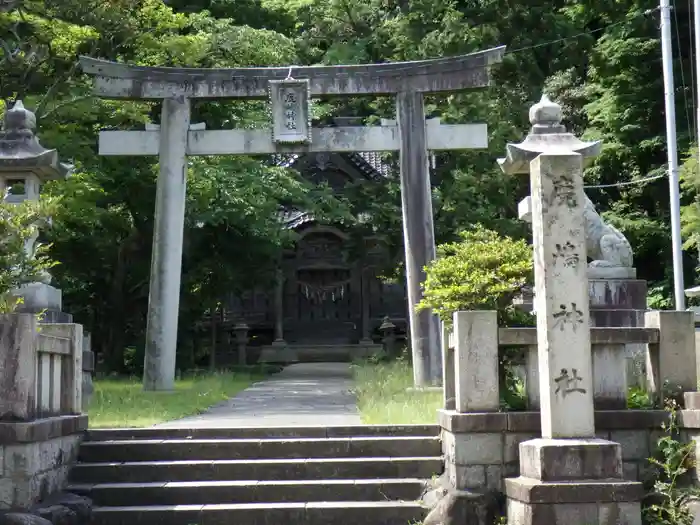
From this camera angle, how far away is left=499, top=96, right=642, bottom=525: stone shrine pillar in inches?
297

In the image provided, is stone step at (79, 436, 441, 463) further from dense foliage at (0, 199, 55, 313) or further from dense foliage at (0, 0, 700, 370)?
dense foliage at (0, 0, 700, 370)

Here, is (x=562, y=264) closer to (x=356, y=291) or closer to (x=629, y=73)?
(x=629, y=73)

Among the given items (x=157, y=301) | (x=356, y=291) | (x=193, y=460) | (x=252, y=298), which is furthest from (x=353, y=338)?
(x=193, y=460)

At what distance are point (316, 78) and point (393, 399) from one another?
20.7ft

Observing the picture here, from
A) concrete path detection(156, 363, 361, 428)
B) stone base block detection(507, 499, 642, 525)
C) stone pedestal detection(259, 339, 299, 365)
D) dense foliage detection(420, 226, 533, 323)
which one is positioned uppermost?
dense foliage detection(420, 226, 533, 323)

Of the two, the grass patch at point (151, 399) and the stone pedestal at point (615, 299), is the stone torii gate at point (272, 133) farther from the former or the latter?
the stone pedestal at point (615, 299)

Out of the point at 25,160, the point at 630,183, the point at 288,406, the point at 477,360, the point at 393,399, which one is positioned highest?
the point at 630,183

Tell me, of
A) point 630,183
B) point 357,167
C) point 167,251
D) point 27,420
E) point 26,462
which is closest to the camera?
point 26,462

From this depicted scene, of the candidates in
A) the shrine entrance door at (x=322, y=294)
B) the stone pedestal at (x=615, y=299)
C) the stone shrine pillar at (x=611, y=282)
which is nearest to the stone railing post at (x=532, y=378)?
the stone shrine pillar at (x=611, y=282)

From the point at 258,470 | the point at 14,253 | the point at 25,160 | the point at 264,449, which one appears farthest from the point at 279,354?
the point at 14,253

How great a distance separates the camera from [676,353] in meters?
8.70

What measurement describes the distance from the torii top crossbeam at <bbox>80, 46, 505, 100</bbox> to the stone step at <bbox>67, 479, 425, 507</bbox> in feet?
30.3

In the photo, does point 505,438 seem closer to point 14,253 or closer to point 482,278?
point 482,278

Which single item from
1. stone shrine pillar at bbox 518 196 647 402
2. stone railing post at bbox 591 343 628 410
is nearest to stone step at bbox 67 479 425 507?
stone railing post at bbox 591 343 628 410
